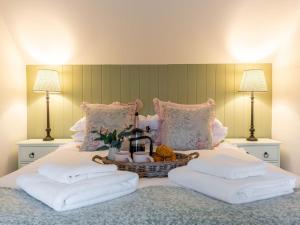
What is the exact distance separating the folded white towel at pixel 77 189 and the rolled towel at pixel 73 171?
0.8 inches

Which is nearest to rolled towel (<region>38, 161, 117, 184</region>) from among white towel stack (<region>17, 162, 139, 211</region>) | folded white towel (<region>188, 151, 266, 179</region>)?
white towel stack (<region>17, 162, 139, 211</region>)

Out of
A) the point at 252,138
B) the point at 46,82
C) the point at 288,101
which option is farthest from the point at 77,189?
the point at 288,101

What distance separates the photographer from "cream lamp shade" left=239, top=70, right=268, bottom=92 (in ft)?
9.79

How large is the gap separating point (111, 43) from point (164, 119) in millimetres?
962

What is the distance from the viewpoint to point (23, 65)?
3227 millimetres

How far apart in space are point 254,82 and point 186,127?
89 cm

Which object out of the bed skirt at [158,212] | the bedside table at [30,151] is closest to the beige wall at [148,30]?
the bedside table at [30,151]

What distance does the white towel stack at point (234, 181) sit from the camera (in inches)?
47.6

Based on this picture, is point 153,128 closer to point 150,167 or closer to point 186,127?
point 186,127

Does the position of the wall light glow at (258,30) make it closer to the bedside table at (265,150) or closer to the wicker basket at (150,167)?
the bedside table at (265,150)

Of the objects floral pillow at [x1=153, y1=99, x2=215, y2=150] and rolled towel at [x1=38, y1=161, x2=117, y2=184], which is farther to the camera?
floral pillow at [x1=153, y1=99, x2=215, y2=150]

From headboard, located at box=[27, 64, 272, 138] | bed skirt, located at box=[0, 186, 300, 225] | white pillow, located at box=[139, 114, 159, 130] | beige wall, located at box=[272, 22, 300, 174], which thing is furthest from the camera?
headboard, located at box=[27, 64, 272, 138]

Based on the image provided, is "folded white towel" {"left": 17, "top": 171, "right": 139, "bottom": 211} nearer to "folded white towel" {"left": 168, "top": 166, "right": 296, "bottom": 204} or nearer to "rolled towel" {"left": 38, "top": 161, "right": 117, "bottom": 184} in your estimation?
"rolled towel" {"left": 38, "top": 161, "right": 117, "bottom": 184}

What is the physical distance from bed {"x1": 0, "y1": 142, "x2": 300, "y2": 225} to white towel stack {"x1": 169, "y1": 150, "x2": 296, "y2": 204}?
3cm
